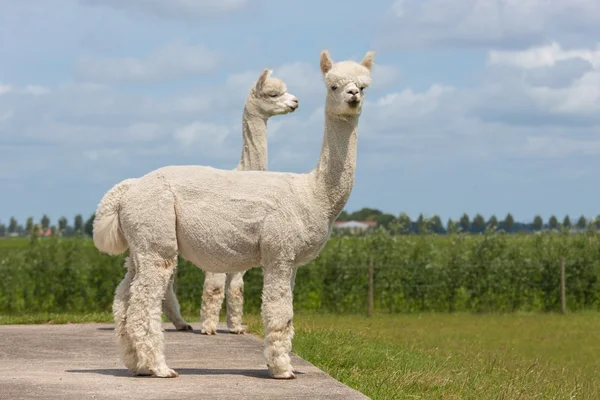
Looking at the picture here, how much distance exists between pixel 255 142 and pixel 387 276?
46.2 ft

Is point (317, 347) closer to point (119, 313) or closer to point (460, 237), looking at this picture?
point (119, 313)

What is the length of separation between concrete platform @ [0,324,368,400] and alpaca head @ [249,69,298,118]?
2.88m

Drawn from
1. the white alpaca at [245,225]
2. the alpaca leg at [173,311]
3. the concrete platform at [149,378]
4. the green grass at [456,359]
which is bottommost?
the green grass at [456,359]

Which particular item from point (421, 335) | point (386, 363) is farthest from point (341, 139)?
point (421, 335)

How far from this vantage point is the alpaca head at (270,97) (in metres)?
12.3

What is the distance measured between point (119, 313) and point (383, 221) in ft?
67.9

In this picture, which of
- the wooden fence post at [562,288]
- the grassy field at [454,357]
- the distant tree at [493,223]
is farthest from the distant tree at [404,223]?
the grassy field at [454,357]

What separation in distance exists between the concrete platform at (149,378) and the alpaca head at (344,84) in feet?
7.77

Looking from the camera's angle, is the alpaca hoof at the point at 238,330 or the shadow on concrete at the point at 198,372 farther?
the alpaca hoof at the point at 238,330

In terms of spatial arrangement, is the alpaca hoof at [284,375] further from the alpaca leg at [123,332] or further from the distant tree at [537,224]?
the distant tree at [537,224]

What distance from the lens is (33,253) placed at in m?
24.2

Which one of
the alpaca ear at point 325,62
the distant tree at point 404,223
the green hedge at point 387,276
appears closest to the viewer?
the alpaca ear at point 325,62

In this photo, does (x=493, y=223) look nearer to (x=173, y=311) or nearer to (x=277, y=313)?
(x=173, y=311)

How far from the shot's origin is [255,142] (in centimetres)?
1231
